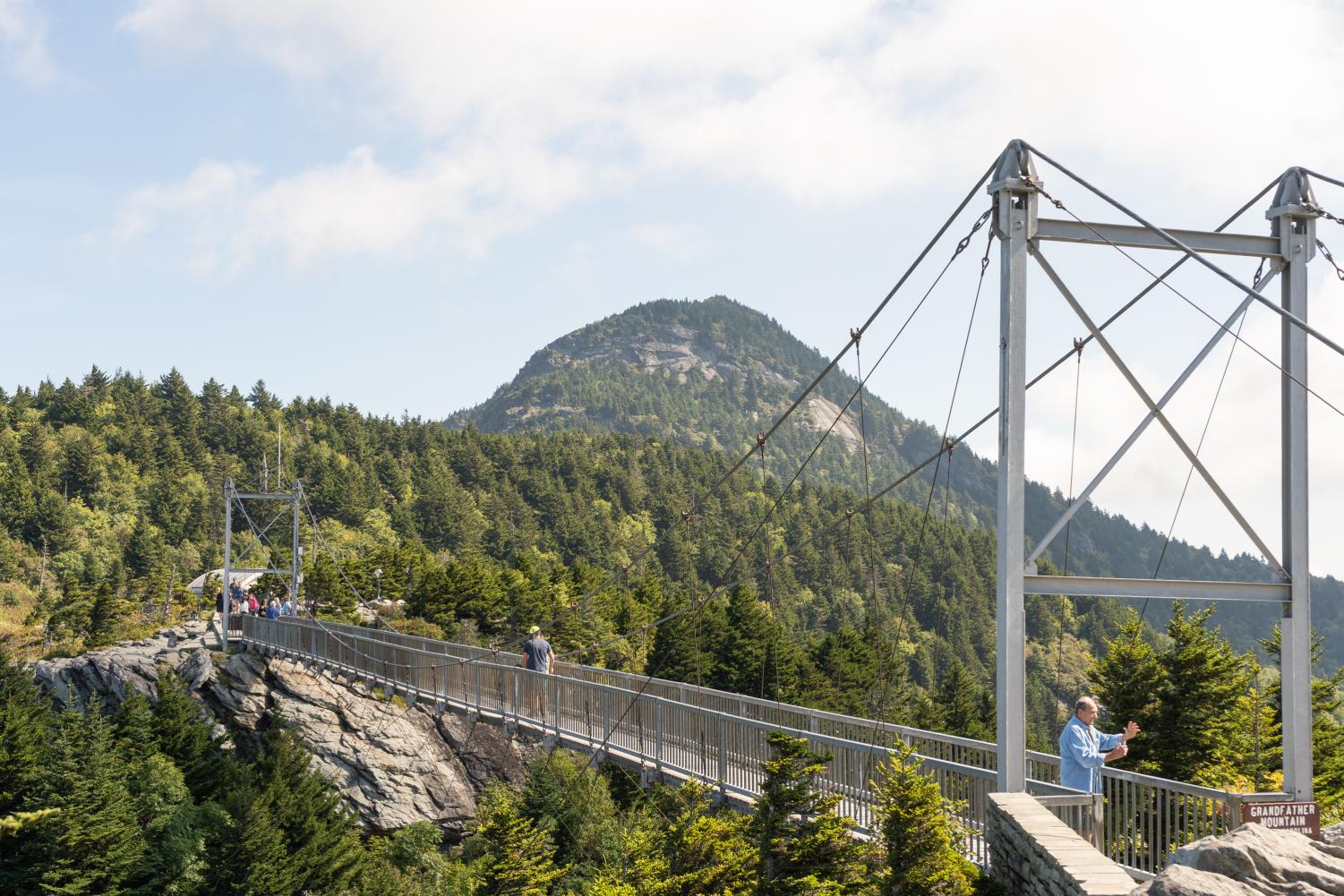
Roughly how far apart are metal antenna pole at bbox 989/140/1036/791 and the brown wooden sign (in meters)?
1.63

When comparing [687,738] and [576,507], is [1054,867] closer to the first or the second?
[687,738]

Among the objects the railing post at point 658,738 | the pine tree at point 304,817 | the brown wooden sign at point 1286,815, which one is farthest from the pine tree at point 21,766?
Answer: the brown wooden sign at point 1286,815

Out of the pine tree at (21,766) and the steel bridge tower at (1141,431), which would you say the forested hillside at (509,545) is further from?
the steel bridge tower at (1141,431)

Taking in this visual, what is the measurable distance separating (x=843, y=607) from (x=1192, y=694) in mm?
88099

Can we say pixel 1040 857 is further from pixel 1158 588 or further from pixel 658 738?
pixel 658 738

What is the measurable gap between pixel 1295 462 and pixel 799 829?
5599 millimetres

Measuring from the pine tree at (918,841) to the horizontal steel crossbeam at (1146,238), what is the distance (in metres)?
4.36

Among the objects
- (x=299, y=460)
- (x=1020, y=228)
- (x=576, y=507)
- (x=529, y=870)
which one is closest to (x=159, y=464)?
(x=299, y=460)

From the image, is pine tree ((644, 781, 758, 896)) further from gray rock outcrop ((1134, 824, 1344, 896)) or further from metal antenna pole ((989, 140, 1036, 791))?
gray rock outcrop ((1134, 824, 1344, 896))

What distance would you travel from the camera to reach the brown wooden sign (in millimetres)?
8203

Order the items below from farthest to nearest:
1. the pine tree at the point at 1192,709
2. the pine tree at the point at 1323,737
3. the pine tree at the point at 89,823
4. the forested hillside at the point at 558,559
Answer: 1. the forested hillside at the point at 558,559
2. the pine tree at the point at 89,823
3. the pine tree at the point at 1192,709
4. the pine tree at the point at 1323,737

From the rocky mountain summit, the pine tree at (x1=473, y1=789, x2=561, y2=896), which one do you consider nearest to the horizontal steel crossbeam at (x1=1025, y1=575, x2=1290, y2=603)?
the pine tree at (x1=473, y1=789, x2=561, y2=896)

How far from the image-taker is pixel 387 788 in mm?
33938

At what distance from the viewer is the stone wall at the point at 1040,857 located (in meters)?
6.85
